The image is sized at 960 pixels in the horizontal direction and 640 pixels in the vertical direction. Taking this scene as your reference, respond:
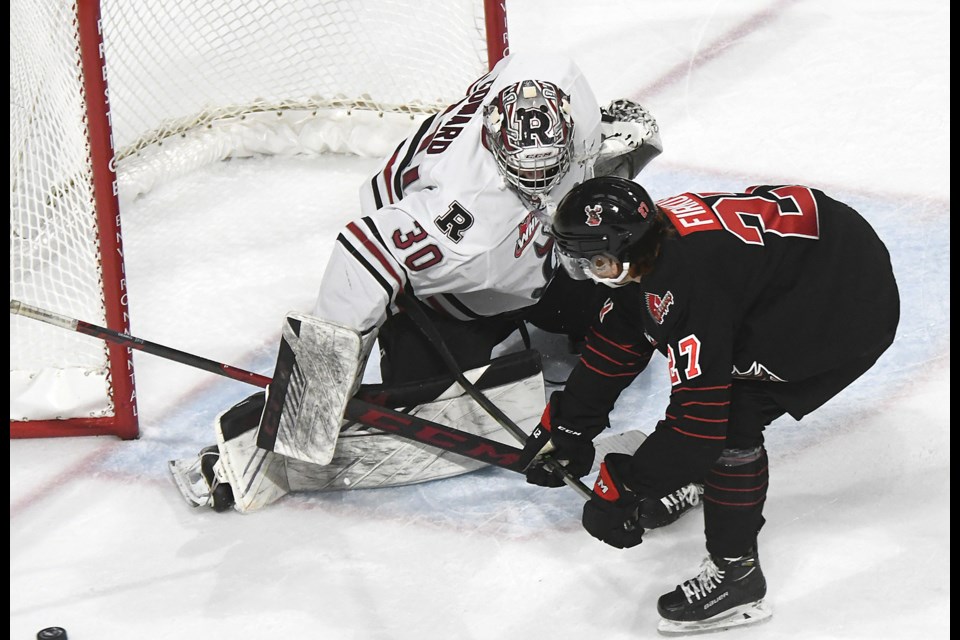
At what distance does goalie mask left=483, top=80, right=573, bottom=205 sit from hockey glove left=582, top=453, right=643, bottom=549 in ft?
1.83

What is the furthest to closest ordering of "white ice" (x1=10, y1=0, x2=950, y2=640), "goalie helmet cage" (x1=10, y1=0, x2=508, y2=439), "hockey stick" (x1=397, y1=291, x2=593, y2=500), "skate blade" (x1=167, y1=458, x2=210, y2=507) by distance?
"goalie helmet cage" (x1=10, y1=0, x2=508, y2=439) → "skate blade" (x1=167, y1=458, x2=210, y2=507) → "hockey stick" (x1=397, y1=291, x2=593, y2=500) → "white ice" (x1=10, y1=0, x2=950, y2=640)

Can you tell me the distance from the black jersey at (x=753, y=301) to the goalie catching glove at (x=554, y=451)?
28 centimetres

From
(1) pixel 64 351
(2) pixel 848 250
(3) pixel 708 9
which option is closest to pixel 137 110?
(1) pixel 64 351

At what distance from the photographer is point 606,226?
2.16 metres

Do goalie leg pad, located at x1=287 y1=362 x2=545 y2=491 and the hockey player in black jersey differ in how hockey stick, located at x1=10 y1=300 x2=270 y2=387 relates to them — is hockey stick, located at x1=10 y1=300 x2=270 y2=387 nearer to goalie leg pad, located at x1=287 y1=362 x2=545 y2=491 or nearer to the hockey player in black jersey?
goalie leg pad, located at x1=287 y1=362 x2=545 y2=491

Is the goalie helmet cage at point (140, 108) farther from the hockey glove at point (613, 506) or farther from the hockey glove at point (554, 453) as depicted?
the hockey glove at point (613, 506)

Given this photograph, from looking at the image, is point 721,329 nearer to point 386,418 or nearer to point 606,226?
point 606,226

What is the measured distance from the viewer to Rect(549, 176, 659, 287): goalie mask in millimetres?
2156

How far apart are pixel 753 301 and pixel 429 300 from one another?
33.9 inches

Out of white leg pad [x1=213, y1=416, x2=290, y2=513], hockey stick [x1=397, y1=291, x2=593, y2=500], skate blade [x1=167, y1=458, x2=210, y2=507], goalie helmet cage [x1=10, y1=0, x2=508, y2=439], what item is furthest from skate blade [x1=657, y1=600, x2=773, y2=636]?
goalie helmet cage [x1=10, y1=0, x2=508, y2=439]

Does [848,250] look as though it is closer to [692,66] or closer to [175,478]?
[175,478]

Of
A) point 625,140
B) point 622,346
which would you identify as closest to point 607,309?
point 622,346

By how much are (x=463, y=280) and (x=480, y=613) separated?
0.61 m

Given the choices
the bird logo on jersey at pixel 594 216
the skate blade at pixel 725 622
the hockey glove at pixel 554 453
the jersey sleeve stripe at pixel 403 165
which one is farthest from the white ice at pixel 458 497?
the jersey sleeve stripe at pixel 403 165
